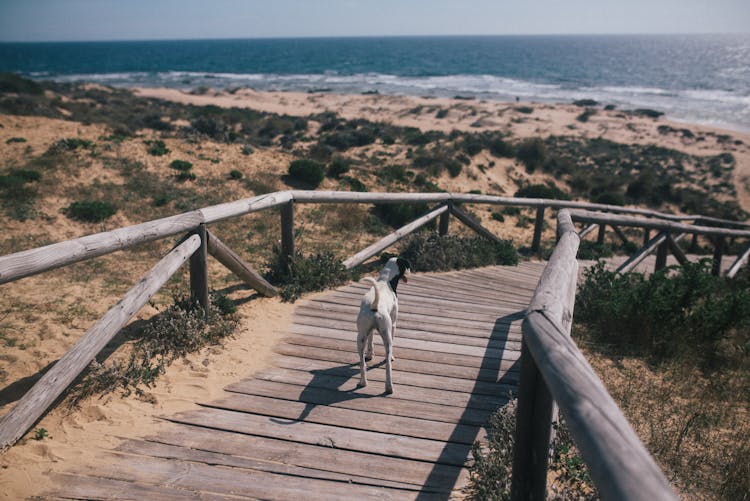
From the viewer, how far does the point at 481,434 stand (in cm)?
386

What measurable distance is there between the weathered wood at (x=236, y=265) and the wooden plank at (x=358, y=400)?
1.65 m

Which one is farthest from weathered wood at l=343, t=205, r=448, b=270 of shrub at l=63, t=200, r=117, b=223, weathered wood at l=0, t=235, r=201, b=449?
shrub at l=63, t=200, r=117, b=223

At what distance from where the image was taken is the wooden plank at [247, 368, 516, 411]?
4328mm

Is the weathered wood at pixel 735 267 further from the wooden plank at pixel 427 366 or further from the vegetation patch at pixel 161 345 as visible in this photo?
the vegetation patch at pixel 161 345

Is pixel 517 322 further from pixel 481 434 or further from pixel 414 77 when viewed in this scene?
pixel 414 77

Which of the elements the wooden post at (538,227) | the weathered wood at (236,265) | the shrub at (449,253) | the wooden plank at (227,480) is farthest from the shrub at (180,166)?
the wooden plank at (227,480)

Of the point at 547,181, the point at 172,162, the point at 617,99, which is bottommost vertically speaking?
the point at 547,181

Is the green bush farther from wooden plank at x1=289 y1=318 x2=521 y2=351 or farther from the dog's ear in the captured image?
the dog's ear

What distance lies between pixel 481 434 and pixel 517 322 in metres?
2.61

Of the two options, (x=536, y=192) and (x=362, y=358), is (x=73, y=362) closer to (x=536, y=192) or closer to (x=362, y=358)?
(x=362, y=358)

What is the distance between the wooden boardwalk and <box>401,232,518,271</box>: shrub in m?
2.72

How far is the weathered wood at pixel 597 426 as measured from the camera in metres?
1.45

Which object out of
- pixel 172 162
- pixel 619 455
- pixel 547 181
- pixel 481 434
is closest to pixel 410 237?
pixel 481 434

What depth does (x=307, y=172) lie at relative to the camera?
16.1 meters
